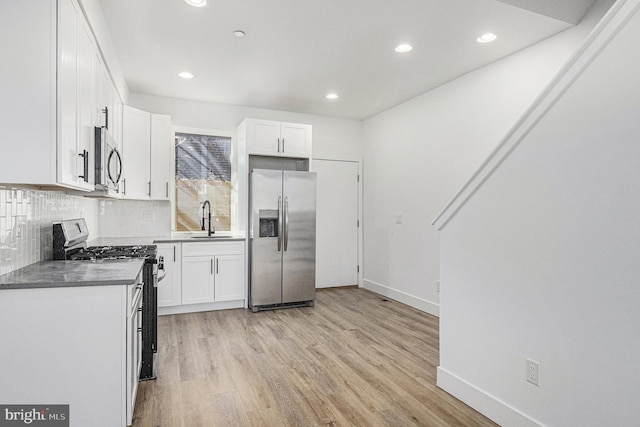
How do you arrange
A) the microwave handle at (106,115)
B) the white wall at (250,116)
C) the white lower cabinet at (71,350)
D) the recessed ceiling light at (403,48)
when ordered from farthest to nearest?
the white wall at (250,116)
the recessed ceiling light at (403,48)
the microwave handle at (106,115)
the white lower cabinet at (71,350)

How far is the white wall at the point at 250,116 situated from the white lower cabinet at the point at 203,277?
1.71 metres

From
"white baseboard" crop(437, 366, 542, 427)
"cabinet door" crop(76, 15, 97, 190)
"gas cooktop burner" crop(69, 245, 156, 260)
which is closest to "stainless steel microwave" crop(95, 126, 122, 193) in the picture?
"cabinet door" crop(76, 15, 97, 190)

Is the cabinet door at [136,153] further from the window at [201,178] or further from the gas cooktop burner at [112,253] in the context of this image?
the gas cooktop burner at [112,253]

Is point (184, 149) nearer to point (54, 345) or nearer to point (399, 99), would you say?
point (399, 99)

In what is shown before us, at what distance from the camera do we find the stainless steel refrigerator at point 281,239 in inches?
176

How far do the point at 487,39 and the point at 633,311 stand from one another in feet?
8.22

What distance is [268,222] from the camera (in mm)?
4559

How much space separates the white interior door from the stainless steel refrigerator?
0.93 metres

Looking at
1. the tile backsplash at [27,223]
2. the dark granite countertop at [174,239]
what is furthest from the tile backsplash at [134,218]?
the tile backsplash at [27,223]

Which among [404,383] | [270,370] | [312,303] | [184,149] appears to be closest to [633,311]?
[404,383]

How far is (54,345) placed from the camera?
1712mm

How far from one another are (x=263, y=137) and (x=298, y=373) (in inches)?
117

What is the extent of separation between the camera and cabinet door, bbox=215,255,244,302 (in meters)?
4.45

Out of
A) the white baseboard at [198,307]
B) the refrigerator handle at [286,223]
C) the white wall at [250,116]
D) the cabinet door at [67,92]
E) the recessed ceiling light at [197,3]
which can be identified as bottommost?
the white baseboard at [198,307]
